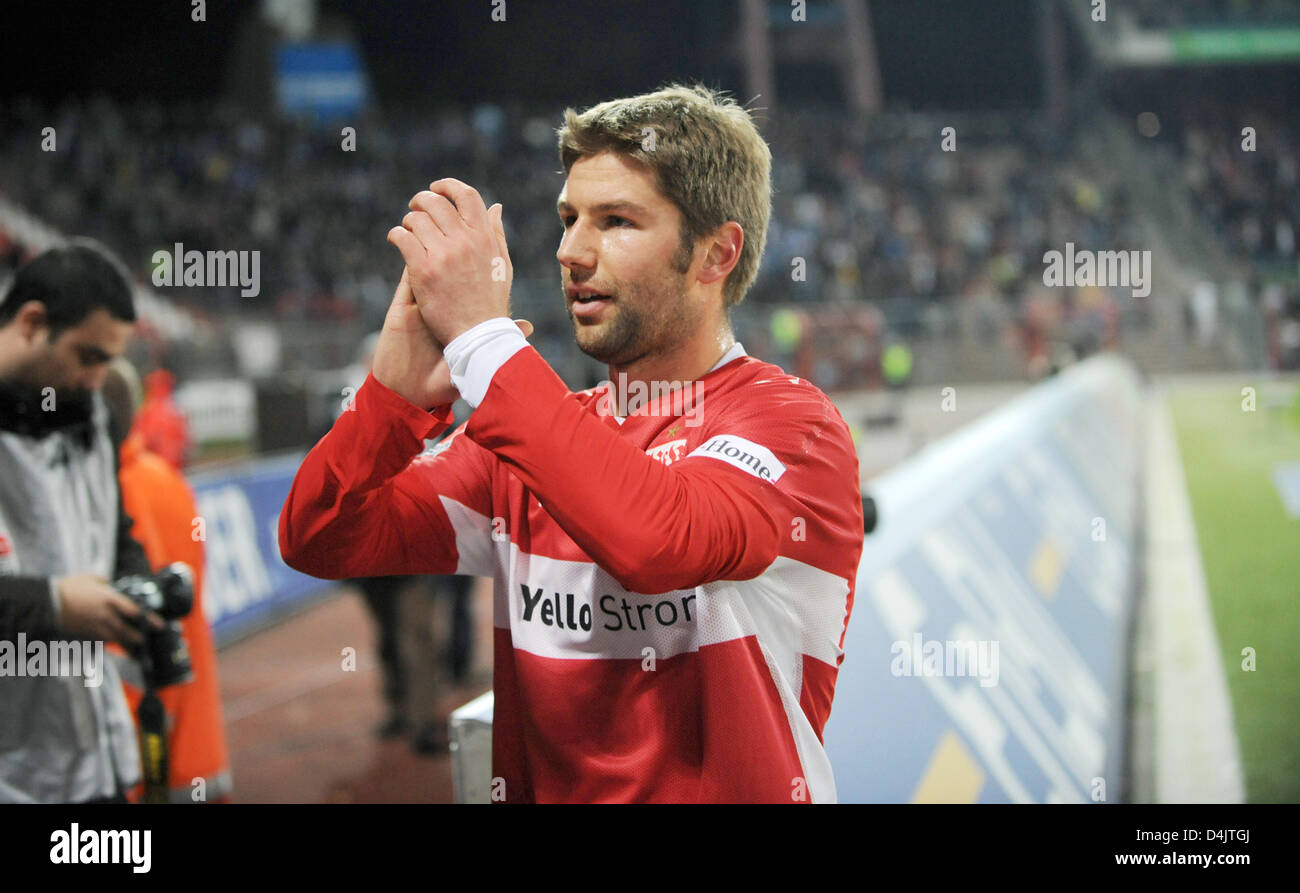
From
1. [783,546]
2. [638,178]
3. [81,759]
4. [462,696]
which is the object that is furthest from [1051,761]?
[462,696]

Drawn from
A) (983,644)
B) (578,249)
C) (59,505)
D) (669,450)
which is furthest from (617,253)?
(983,644)

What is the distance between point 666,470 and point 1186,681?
433 centimetres

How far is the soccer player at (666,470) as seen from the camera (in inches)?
53.6

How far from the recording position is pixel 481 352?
4.21ft

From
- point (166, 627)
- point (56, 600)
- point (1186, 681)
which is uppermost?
point (56, 600)

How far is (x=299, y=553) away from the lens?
1.55m

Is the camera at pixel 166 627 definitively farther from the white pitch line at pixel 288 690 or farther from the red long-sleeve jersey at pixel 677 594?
the white pitch line at pixel 288 690

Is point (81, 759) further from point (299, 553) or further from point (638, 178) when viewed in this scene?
point (638, 178)

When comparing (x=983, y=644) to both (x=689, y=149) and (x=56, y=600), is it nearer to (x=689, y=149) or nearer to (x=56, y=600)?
(x=689, y=149)

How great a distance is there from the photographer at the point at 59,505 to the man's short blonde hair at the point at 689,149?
1.33m

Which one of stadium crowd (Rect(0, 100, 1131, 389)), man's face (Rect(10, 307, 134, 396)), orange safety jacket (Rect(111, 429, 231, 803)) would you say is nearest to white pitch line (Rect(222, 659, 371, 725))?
orange safety jacket (Rect(111, 429, 231, 803))

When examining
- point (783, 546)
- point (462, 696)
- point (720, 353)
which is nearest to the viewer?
point (783, 546)
